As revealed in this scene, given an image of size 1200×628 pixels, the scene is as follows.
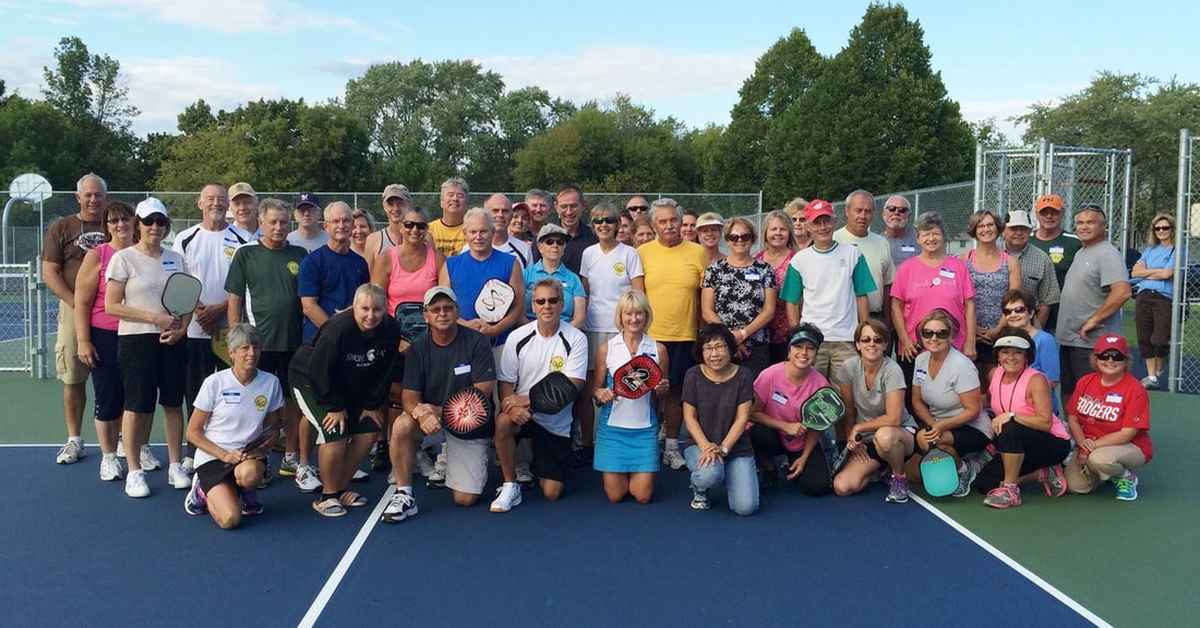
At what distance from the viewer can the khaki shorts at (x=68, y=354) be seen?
6.32 meters

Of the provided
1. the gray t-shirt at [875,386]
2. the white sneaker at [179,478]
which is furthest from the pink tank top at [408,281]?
the gray t-shirt at [875,386]

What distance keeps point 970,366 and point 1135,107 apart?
130ft

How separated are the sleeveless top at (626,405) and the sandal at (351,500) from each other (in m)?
1.51

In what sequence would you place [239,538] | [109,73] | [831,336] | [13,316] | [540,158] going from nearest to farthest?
[239,538]
[831,336]
[13,316]
[540,158]
[109,73]

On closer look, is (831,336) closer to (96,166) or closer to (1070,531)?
(1070,531)

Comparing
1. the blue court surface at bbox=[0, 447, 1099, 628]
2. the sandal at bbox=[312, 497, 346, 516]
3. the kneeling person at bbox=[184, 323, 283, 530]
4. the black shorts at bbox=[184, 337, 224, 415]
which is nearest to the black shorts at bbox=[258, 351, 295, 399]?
the black shorts at bbox=[184, 337, 224, 415]

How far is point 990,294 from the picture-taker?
6.01 meters

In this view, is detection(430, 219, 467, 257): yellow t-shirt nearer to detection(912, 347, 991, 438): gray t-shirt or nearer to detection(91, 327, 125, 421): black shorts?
detection(91, 327, 125, 421): black shorts

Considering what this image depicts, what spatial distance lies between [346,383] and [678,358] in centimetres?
221

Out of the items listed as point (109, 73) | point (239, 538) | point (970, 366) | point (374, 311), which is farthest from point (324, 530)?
point (109, 73)

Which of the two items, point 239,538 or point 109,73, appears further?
point 109,73

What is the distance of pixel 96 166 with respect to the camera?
51688 mm

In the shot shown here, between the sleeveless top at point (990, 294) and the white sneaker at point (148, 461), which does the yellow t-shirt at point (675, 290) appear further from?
the white sneaker at point (148, 461)

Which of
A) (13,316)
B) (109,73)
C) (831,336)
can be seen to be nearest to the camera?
(831,336)
